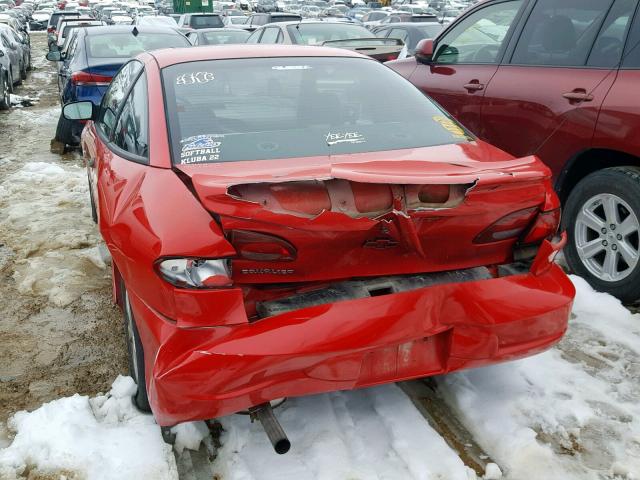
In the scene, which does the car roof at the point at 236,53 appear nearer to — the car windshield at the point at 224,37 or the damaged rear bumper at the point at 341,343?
the damaged rear bumper at the point at 341,343

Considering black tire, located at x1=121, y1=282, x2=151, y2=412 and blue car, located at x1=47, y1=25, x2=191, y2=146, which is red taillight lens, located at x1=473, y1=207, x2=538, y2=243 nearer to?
black tire, located at x1=121, y1=282, x2=151, y2=412

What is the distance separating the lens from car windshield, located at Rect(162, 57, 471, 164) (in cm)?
292

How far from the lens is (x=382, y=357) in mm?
2396

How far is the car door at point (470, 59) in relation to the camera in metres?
4.95

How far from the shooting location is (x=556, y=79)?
14.1 ft

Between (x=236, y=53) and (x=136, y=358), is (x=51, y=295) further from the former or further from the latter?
(x=236, y=53)

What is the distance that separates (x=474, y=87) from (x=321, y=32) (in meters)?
6.68

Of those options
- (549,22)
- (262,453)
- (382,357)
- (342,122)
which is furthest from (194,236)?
(549,22)

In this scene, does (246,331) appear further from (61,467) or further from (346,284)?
(61,467)

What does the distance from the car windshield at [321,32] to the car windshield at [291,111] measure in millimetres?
7525

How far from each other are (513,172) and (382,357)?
3.00 feet

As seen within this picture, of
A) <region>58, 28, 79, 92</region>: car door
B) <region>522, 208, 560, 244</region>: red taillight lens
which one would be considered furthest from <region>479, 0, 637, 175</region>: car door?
<region>58, 28, 79, 92</region>: car door

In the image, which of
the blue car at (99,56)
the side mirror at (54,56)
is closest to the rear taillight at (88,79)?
the blue car at (99,56)

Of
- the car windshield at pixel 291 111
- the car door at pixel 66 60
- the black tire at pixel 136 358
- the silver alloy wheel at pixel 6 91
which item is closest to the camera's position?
the black tire at pixel 136 358
